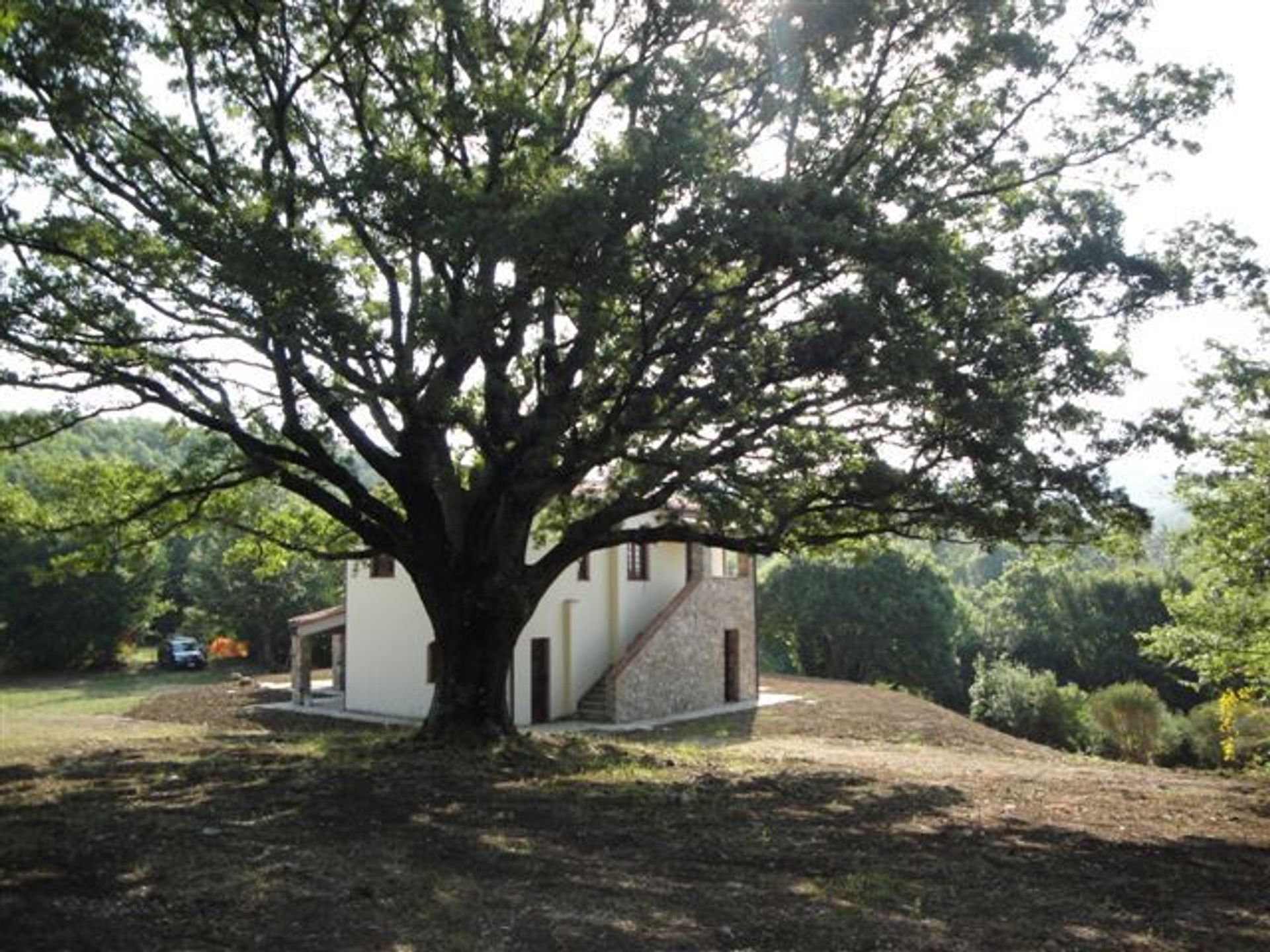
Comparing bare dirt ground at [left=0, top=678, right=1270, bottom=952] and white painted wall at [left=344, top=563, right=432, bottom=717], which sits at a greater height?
white painted wall at [left=344, top=563, right=432, bottom=717]

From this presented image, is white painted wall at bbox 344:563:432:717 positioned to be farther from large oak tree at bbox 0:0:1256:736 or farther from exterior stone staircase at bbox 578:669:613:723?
large oak tree at bbox 0:0:1256:736

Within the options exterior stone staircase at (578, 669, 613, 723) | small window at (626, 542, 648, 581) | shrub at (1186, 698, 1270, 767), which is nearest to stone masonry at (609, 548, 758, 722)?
exterior stone staircase at (578, 669, 613, 723)

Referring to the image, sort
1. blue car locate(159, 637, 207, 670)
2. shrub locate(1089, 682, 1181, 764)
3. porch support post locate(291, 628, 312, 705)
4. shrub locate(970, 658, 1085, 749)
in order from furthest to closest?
1. blue car locate(159, 637, 207, 670)
2. shrub locate(970, 658, 1085, 749)
3. shrub locate(1089, 682, 1181, 764)
4. porch support post locate(291, 628, 312, 705)

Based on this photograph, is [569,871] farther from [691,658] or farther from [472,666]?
[691,658]

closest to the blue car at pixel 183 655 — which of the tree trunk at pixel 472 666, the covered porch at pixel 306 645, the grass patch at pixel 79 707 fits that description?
the grass patch at pixel 79 707

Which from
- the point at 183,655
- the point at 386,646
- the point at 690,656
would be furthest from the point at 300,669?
the point at 183,655

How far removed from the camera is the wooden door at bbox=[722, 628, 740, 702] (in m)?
31.5

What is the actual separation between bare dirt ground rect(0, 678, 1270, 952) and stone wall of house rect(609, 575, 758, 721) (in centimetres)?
1236

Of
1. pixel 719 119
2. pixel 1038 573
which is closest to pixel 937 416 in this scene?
pixel 719 119

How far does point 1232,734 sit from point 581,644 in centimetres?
1635

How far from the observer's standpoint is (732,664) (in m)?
31.8

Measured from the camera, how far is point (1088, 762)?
63.8 feet

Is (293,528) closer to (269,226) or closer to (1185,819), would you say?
(269,226)

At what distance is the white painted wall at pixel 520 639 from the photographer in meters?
26.9
